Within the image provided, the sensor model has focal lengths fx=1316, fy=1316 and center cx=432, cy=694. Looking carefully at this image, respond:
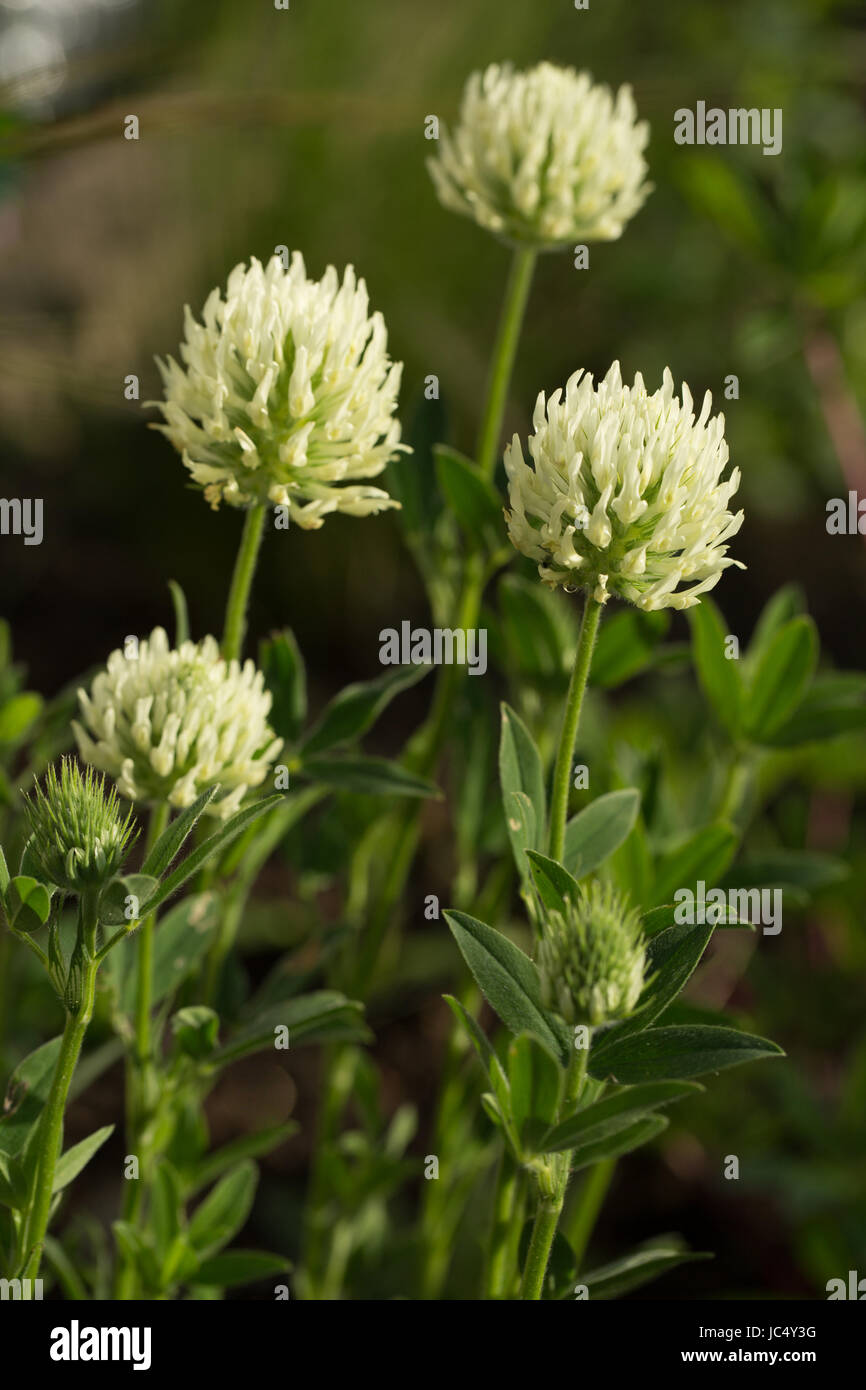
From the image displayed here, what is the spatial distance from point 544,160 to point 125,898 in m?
0.63

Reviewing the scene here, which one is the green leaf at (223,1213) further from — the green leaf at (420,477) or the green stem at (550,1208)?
the green leaf at (420,477)

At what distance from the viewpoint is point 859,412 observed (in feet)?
8.29

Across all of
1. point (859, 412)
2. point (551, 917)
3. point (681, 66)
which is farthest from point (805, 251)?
point (681, 66)

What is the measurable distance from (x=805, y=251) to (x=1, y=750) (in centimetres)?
114

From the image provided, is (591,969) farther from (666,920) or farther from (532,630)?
(532,630)

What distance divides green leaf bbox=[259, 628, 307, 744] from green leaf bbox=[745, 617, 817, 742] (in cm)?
35

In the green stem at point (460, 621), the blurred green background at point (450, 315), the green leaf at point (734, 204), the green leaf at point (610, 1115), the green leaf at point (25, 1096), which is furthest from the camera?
the blurred green background at point (450, 315)

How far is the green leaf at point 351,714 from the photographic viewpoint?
888mm

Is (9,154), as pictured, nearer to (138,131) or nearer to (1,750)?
(138,131)

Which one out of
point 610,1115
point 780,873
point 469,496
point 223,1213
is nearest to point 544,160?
point 469,496

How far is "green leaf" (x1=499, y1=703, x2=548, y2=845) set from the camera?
2.49 feet

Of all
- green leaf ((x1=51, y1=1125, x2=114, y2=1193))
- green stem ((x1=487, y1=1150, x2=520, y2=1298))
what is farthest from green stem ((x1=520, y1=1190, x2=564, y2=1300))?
green leaf ((x1=51, y1=1125, x2=114, y2=1193))

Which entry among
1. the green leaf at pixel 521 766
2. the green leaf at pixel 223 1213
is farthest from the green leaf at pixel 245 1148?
the green leaf at pixel 521 766

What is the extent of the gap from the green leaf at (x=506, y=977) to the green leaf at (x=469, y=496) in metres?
0.33
